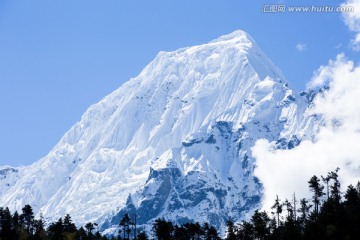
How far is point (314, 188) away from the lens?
186 metres

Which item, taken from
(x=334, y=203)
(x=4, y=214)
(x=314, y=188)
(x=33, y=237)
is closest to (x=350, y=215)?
(x=334, y=203)

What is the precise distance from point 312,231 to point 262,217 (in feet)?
141

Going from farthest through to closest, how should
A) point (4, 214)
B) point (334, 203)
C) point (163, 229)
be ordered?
point (4, 214) < point (163, 229) < point (334, 203)

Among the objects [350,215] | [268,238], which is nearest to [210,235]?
[268,238]

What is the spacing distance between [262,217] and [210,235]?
1475cm

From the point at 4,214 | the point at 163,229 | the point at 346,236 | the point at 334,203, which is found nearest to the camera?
the point at 346,236

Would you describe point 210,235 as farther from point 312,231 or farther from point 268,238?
point 312,231

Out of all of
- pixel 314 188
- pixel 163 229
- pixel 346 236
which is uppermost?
pixel 314 188

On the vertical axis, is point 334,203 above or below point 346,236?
above

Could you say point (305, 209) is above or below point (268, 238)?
above

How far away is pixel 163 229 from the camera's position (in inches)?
6919

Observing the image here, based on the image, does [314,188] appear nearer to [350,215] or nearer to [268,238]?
[268,238]

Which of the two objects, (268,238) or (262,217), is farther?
(262,217)

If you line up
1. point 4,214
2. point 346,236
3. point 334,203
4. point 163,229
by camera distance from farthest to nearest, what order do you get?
point 4,214 → point 163,229 → point 334,203 → point 346,236
